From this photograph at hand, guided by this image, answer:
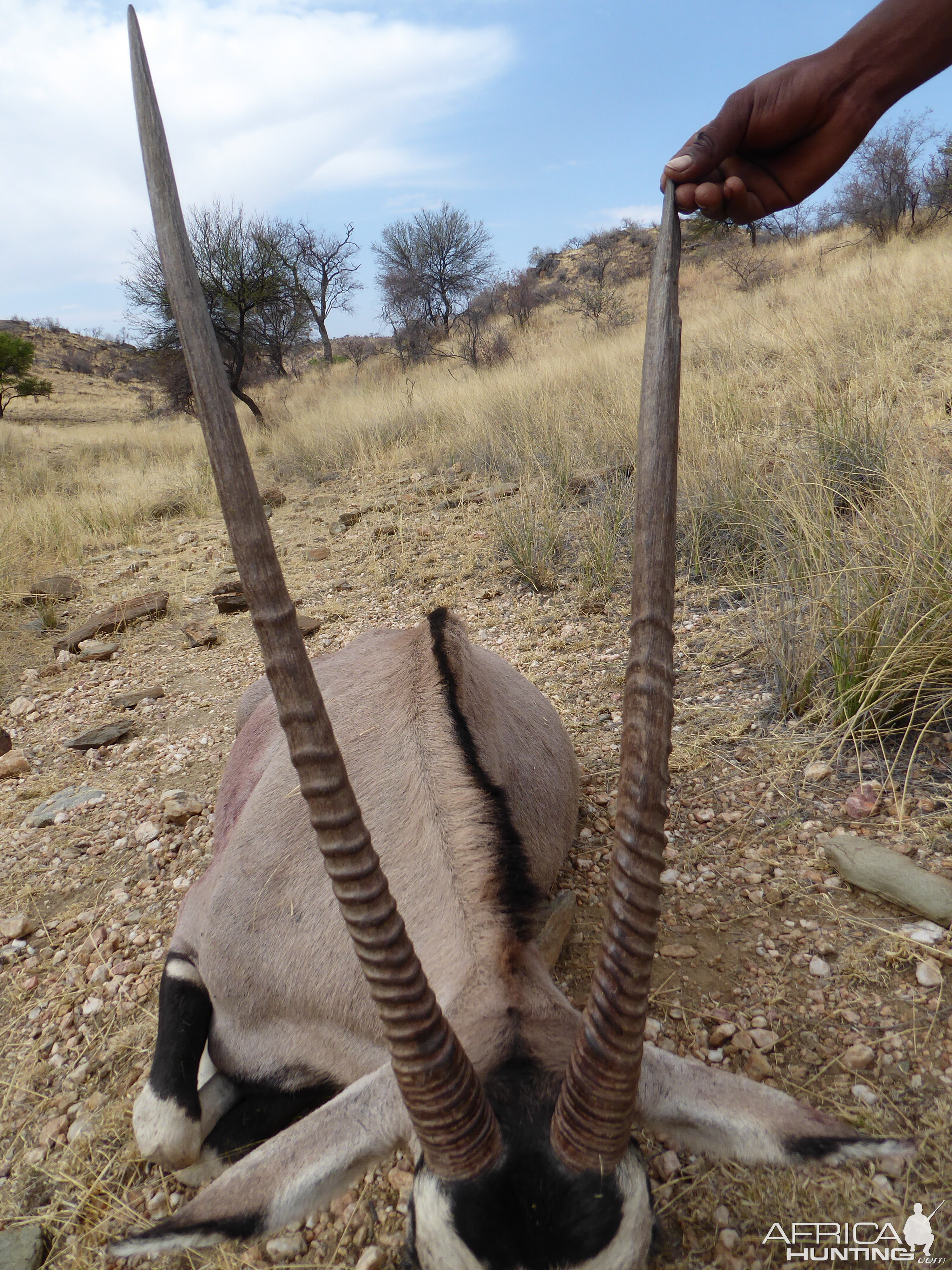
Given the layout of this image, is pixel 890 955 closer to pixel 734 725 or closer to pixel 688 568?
pixel 734 725

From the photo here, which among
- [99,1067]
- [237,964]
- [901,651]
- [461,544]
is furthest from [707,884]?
[461,544]

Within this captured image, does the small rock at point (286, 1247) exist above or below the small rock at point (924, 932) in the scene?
below

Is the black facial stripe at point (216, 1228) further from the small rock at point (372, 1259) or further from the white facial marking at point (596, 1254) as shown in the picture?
the small rock at point (372, 1259)

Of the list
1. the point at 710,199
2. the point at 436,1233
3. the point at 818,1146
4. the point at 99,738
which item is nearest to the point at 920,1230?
the point at 818,1146

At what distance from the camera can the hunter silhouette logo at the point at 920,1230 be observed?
162cm

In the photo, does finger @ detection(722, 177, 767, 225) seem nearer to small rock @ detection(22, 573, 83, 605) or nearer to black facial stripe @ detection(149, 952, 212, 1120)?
black facial stripe @ detection(149, 952, 212, 1120)

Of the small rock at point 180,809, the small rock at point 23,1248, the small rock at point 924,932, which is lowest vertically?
the small rock at point 23,1248

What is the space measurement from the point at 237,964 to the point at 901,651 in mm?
2724

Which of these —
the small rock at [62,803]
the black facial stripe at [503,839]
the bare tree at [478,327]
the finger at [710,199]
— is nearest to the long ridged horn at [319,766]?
the black facial stripe at [503,839]

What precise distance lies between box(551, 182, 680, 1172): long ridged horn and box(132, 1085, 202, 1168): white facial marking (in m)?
1.24

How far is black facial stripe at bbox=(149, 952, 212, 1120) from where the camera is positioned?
6.84ft

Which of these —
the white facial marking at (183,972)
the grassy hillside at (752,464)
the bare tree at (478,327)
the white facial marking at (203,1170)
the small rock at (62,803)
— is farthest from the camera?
the bare tree at (478,327)

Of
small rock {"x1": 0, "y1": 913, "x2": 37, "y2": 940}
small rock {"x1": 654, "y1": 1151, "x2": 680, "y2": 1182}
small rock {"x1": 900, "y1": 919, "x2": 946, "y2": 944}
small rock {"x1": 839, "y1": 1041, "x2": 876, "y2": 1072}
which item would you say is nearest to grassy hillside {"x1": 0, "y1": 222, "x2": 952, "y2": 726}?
small rock {"x1": 900, "y1": 919, "x2": 946, "y2": 944}

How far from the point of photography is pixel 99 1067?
240 centimetres
